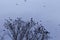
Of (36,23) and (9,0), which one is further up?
(9,0)

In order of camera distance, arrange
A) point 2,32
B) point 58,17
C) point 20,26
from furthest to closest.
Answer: point 58,17, point 2,32, point 20,26

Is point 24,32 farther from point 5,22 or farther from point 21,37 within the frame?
point 5,22

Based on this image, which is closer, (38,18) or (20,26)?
(20,26)

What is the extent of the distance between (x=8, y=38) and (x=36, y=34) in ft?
6.05

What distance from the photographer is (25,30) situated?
42.3 feet

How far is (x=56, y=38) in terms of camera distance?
1412cm

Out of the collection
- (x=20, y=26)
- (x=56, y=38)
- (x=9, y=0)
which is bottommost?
(x=56, y=38)

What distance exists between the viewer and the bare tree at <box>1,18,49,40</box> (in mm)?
12844

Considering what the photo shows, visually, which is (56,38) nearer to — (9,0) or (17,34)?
(17,34)

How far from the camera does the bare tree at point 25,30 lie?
1284 centimetres

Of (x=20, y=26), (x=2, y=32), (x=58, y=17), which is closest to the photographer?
(x=20, y=26)

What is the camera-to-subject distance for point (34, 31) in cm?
1314

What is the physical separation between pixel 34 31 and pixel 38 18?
155 centimetres

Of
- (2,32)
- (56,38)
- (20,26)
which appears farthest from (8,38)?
(56,38)
